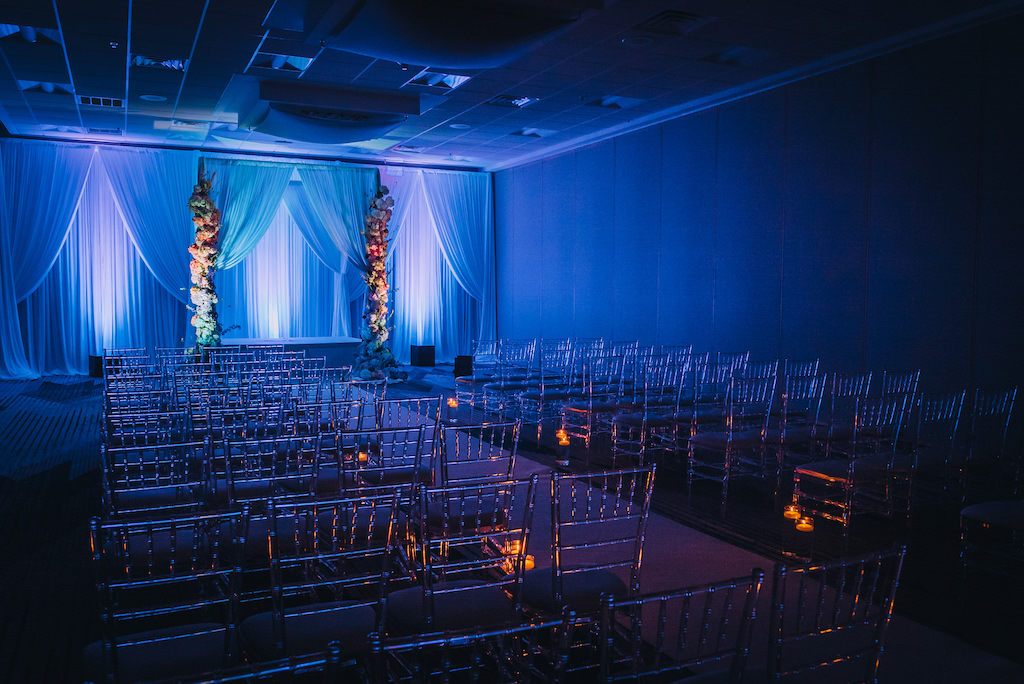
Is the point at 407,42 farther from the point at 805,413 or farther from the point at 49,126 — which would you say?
the point at 49,126

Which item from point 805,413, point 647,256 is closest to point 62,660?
point 805,413

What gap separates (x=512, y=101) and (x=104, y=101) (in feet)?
18.0

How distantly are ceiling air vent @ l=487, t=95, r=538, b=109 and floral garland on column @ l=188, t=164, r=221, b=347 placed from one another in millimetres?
5304

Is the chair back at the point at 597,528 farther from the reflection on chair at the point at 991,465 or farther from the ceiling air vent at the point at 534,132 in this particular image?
the ceiling air vent at the point at 534,132

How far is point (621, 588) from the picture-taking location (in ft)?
9.93

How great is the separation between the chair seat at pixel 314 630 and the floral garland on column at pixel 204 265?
10.9 meters

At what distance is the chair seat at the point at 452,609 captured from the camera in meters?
2.67

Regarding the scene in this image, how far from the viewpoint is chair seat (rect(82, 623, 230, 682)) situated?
2.23m

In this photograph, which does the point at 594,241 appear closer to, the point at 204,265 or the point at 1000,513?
the point at 204,265

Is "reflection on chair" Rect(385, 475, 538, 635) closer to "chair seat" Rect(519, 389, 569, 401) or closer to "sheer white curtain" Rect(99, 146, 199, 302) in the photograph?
"chair seat" Rect(519, 389, 569, 401)

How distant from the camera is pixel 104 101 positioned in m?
10.3

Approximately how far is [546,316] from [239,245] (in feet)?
18.9

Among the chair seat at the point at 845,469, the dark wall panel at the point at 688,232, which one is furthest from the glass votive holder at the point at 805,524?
the dark wall panel at the point at 688,232

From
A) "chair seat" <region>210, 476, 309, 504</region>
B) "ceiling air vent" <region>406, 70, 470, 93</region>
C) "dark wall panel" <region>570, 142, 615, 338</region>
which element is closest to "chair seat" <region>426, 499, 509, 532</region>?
"chair seat" <region>210, 476, 309, 504</region>
